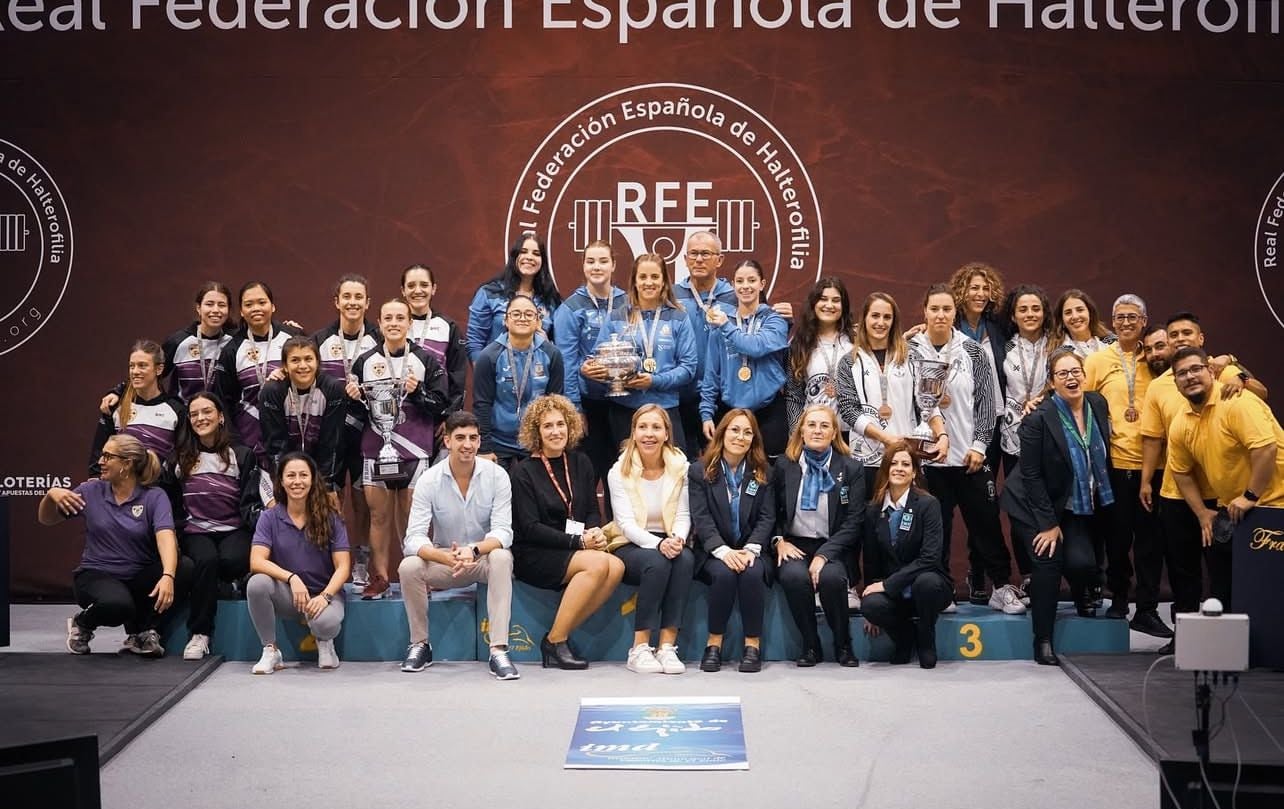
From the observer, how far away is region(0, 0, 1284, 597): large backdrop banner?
711cm

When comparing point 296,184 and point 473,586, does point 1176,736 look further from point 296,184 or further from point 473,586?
point 296,184

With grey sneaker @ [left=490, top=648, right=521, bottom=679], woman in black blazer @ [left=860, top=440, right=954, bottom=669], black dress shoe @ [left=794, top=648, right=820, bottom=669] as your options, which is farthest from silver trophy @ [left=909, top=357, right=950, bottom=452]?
grey sneaker @ [left=490, top=648, right=521, bottom=679]

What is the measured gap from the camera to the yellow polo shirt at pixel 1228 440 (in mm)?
5352

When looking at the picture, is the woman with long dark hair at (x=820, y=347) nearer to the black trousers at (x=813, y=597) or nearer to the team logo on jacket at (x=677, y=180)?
the black trousers at (x=813, y=597)

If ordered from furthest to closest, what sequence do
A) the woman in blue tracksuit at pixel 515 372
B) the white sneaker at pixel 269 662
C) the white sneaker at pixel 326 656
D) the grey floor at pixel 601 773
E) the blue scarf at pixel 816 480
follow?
the woman in blue tracksuit at pixel 515 372 < the blue scarf at pixel 816 480 < the white sneaker at pixel 326 656 < the white sneaker at pixel 269 662 < the grey floor at pixel 601 773

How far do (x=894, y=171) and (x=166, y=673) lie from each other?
4.05 meters

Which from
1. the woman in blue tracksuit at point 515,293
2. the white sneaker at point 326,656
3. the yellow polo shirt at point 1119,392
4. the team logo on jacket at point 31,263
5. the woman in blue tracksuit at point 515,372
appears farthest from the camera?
the team logo on jacket at point 31,263

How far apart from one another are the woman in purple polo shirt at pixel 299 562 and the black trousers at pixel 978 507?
2398 mm

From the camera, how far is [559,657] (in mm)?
5645

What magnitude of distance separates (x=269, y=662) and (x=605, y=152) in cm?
300

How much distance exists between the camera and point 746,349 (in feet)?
19.5

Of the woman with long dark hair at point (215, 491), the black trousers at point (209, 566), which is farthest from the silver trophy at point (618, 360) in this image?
the black trousers at point (209, 566)

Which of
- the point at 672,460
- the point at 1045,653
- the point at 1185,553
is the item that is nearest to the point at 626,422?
the point at 672,460

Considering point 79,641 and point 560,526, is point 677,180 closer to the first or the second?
point 560,526
